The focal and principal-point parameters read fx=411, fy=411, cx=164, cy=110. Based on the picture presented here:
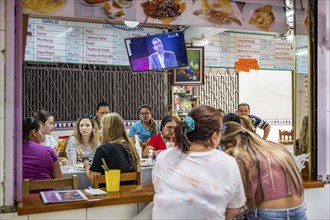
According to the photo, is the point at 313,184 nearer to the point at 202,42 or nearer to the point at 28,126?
the point at 28,126

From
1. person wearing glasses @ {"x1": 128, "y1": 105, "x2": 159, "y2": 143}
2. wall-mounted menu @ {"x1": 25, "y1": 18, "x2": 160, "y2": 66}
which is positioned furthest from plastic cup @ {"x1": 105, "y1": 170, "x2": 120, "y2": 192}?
wall-mounted menu @ {"x1": 25, "y1": 18, "x2": 160, "y2": 66}

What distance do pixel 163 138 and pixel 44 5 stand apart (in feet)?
10.9

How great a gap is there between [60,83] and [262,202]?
572 centimetres

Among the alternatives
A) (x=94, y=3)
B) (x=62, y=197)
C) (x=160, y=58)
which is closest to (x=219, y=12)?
(x=94, y=3)

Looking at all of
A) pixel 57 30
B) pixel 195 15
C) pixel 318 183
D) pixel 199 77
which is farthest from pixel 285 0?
pixel 57 30

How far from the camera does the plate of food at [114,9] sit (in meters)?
2.94

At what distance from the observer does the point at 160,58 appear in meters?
5.73

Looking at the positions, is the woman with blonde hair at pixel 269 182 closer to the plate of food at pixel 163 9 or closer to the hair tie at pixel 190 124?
the hair tie at pixel 190 124

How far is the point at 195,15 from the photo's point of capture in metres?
3.14

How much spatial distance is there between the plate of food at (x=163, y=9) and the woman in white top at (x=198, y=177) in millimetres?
1123

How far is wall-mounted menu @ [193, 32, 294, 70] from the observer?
7.96m

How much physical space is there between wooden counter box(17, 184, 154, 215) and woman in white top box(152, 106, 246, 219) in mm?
547

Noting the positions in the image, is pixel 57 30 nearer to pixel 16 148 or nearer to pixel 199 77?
pixel 199 77

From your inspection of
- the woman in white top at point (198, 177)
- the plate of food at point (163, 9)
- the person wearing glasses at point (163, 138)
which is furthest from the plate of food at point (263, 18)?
the person wearing glasses at point (163, 138)
